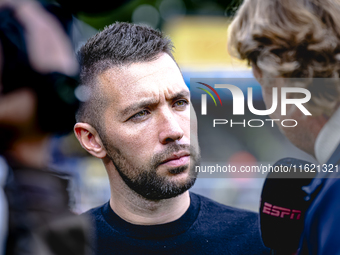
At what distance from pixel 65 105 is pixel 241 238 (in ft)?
4.06

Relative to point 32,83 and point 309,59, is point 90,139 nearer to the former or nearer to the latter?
point 32,83

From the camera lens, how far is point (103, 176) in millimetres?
1919

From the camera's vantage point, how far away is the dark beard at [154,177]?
147 centimetres

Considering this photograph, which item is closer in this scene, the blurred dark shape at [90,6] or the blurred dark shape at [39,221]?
the blurred dark shape at [39,221]

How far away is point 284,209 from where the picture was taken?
141 cm

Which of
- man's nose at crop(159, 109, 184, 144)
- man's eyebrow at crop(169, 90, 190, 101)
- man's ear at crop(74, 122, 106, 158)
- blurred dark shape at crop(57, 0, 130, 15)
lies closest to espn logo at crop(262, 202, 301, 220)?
man's nose at crop(159, 109, 184, 144)

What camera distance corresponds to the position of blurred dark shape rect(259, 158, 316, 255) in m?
1.40

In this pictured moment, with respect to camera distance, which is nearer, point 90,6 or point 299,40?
point 299,40

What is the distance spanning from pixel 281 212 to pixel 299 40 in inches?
31.4

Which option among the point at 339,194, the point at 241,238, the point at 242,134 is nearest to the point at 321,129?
the point at 339,194

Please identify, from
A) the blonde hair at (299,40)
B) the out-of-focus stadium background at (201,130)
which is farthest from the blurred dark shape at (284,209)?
the blonde hair at (299,40)

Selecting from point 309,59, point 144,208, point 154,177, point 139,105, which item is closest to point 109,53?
point 139,105

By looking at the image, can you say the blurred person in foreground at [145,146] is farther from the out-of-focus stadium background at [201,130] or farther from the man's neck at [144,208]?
the out-of-focus stadium background at [201,130]

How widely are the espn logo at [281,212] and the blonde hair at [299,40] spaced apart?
480mm
